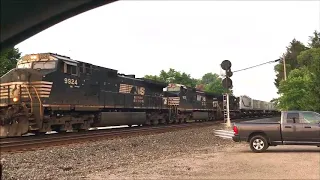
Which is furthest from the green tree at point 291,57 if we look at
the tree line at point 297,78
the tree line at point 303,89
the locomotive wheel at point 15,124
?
the locomotive wheel at point 15,124

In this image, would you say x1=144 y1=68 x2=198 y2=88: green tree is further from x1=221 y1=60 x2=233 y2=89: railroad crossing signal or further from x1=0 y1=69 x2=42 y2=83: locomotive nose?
x1=0 y1=69 x2=42 y2=83: locomotive nose

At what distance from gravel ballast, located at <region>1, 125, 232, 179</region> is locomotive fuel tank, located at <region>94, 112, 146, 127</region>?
4.62 metres

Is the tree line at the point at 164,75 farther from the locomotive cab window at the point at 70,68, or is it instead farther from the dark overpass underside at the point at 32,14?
the dark overpass underside at the point at 32,14

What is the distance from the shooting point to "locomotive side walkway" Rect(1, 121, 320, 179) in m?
8.09

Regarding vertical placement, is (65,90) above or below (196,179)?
above

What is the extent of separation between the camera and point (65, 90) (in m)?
16.5

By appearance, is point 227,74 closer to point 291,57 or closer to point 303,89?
point 303,89

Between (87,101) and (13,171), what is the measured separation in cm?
982

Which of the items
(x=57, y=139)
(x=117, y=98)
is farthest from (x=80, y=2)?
(x=117, y=98)

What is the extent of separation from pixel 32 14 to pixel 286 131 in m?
11.9

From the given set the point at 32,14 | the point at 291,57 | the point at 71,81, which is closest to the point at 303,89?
the point at 71,81

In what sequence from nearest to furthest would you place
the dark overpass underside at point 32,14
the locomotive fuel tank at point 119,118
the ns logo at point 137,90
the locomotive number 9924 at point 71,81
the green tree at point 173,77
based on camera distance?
the dark overpass underside at point 32,14 < the locomotive number 9924 at point 71,81 < the locomotive fuel tank at point 119,118 < the ns logo at point 137,90 < the green tree at point 173,77

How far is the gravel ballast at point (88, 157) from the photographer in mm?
8477

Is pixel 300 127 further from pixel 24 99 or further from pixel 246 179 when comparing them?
pixel 24 99
